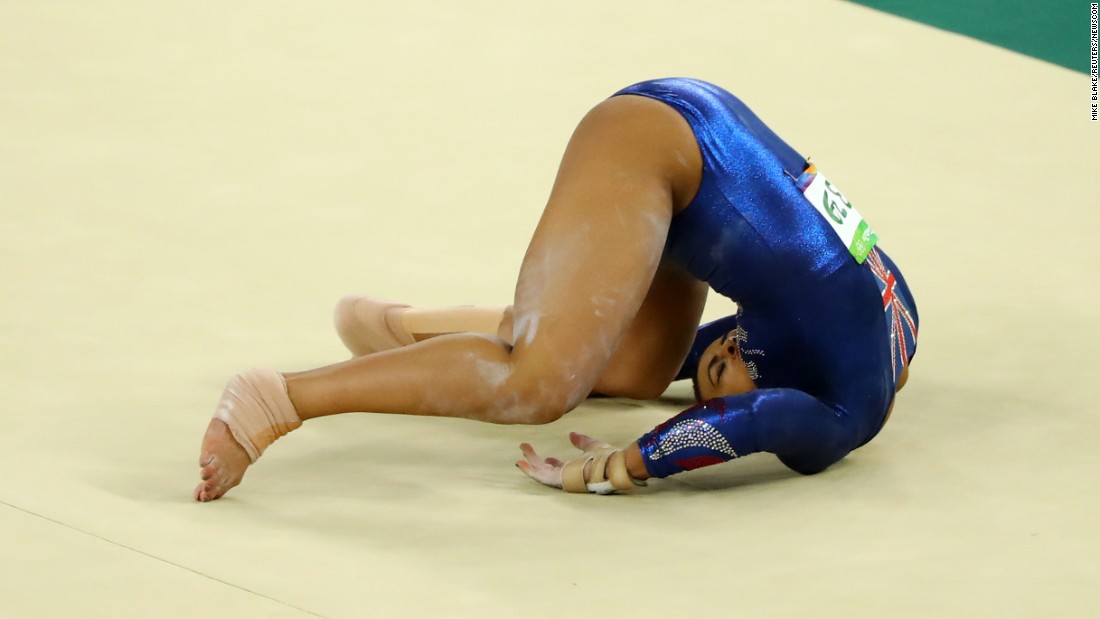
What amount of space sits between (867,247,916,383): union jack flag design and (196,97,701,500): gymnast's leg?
379 millimetres

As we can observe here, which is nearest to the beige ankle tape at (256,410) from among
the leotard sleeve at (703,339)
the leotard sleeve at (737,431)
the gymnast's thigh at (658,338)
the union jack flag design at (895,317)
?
the leotard sleeve at (737,431)

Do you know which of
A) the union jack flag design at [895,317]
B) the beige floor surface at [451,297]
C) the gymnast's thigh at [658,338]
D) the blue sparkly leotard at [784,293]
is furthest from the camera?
the gymnast's thigh at [658,338]

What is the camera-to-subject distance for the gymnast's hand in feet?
7.73

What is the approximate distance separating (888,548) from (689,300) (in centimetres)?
71

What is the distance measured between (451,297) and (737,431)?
3.82 ft

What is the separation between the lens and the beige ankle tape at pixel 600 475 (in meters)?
2.36

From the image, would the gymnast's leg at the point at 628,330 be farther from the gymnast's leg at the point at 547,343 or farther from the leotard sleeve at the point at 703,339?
the gymnast's leg at the point at 547,343

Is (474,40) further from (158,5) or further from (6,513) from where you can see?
(6,513)

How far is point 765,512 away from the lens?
229cm

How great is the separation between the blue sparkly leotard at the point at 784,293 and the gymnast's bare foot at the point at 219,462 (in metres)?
0.59

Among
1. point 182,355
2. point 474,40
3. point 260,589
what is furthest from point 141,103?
point 260,589

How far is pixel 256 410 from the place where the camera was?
2285mm

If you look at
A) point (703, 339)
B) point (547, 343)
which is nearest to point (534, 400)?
point (547, 343)

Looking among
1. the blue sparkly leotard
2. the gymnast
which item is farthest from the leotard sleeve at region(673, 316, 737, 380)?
the blue sparkly leotard
